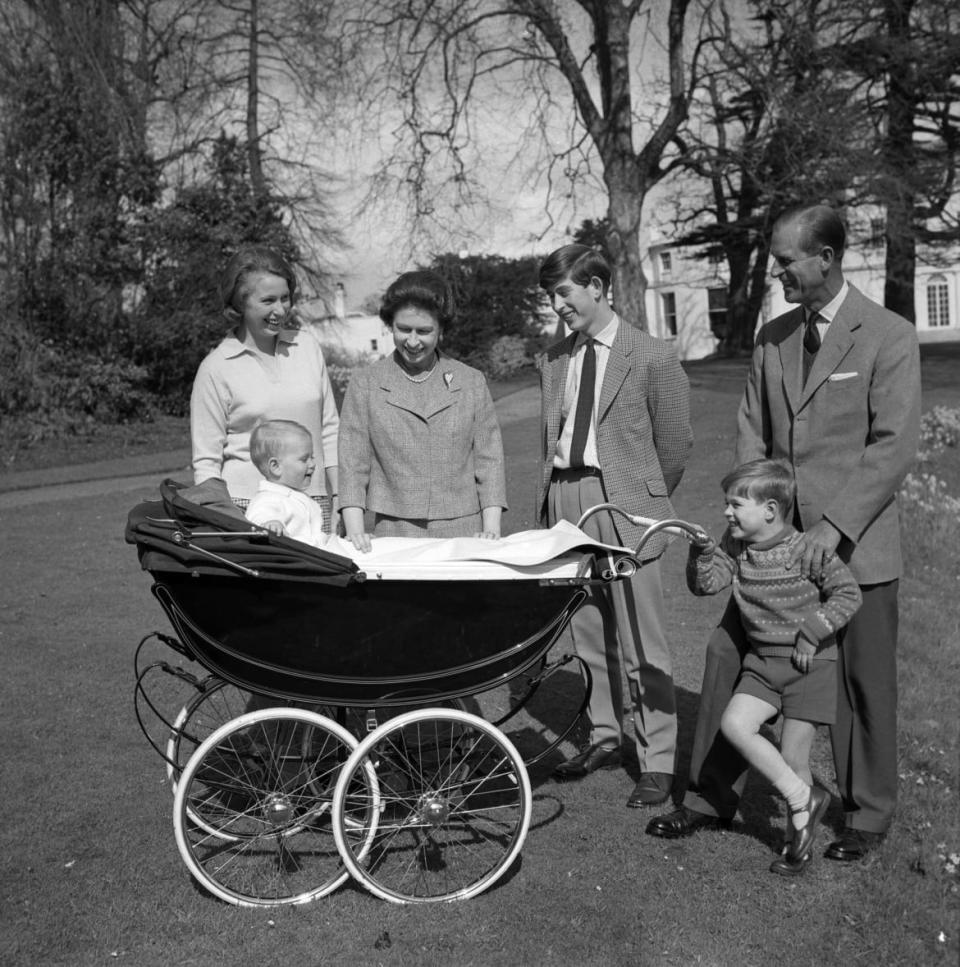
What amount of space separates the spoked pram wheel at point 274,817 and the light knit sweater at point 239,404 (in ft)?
3.49

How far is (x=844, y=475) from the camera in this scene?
3865 millimetres

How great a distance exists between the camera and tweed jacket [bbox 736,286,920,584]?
374 cm

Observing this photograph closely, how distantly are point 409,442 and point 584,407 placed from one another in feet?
2.39

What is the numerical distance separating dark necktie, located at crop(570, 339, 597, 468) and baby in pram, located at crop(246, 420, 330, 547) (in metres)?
1.13

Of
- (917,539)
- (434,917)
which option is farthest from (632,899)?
(917,539)

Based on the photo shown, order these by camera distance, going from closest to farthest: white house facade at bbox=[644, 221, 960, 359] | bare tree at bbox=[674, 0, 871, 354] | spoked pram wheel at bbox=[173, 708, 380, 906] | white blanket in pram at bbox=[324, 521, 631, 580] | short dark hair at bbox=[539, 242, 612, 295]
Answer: white blanket in pram at bbox=[324, 521, 631, 580] < spoked pram wheel at bbox=[173, 708, 380, 906] < short dark hair at bbox=[539, 242, 612, 295] < bare tree at bbox=[674, 0, 871, 354] < white house facade at bbox=[644, 221, 960, 359]

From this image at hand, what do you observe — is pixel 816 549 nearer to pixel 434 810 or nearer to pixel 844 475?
pixel 844 475

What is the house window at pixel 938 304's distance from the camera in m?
66.0

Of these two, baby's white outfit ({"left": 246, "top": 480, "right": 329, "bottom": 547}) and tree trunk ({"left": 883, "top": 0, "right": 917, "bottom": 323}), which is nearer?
baby's white outfit ({"left": 246, "top": 480, "right": 329, "bottom": 547})

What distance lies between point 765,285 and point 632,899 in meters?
36.5

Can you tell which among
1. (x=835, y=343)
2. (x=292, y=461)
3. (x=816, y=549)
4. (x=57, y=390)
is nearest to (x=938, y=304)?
(x=57, y=390)

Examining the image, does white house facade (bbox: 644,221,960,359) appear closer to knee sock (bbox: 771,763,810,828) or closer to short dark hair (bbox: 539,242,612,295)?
short dark hair (bbox: 539,242,612,295)

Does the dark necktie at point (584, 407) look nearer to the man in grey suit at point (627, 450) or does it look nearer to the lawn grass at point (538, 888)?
the man in grey suit at point (627, 450)

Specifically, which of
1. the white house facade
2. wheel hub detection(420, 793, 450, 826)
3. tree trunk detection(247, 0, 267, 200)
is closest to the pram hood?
wheel hub detection(420, 793, 450, 826)
